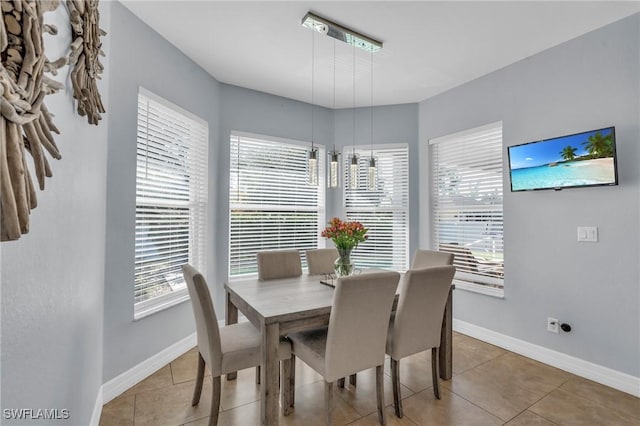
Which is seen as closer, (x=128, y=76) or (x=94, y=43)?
(x=94, y=43)

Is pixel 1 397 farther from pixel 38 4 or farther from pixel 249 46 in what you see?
pixel 249 46

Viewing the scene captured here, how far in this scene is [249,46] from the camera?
2.79 m

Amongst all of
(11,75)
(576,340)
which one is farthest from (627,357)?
(11,75)

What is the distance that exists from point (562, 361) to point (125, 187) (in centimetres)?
398

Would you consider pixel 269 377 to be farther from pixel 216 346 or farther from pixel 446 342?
pixel 446 342

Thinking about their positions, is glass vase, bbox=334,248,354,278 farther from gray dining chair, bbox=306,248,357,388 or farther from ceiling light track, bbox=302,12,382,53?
ceiling light track, bbox=302,12,382,53

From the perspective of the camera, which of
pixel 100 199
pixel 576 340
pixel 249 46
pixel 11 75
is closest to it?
pixel 11 75

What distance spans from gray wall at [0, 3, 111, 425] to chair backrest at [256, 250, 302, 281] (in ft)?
4.00

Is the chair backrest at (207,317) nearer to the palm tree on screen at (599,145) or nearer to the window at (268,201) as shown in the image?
the window at (268,201)

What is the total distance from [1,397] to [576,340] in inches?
142

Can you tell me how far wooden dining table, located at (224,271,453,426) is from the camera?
1686 millimetres

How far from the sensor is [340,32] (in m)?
2.52

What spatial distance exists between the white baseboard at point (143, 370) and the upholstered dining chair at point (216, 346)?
65cm

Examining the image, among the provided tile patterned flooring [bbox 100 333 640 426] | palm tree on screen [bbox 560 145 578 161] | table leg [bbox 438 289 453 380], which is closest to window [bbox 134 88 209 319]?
tile patterned flooring [bbox 100 333 640 426]
